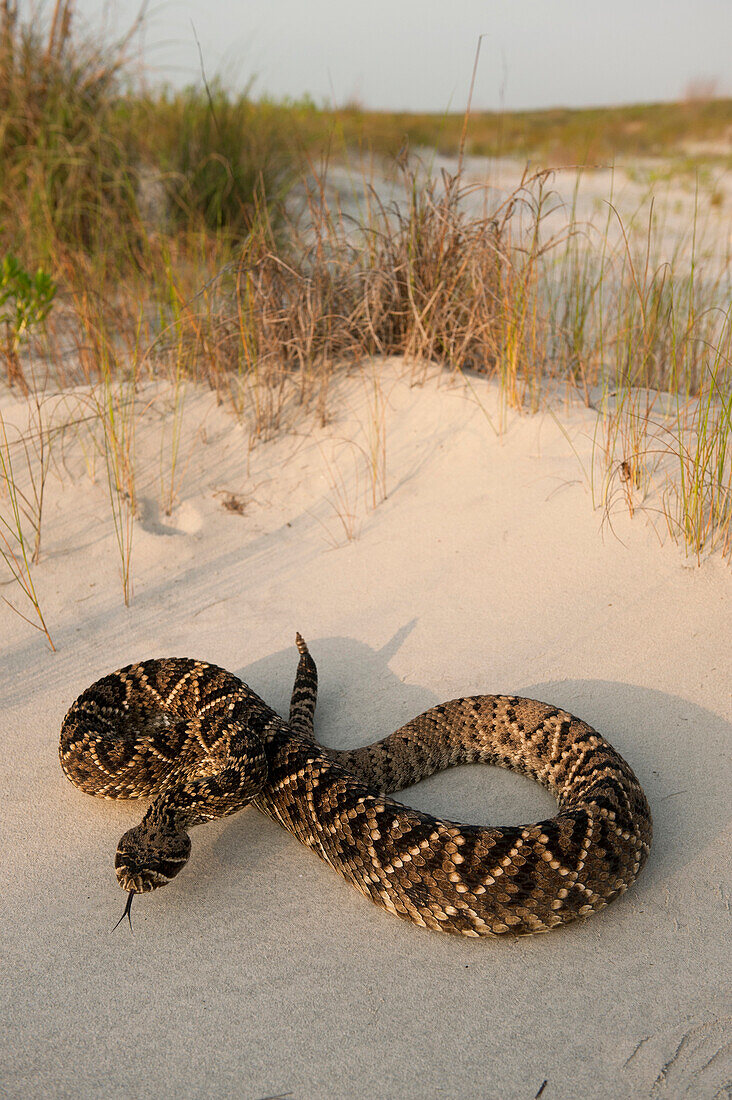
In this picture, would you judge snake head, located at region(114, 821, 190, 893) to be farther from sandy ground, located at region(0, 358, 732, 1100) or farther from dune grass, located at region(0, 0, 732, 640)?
→ dune grass, located at region(0, 0, 732, 640)

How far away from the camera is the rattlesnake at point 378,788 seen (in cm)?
318

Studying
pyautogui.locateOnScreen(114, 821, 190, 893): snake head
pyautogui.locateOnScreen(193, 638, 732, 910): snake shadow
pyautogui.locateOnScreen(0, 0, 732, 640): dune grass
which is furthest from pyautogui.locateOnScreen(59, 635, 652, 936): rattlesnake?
pyautogui.locateOnScreen(0, 0, 732, 640): dune grass

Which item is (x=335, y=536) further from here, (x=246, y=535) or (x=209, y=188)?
(x=209, y=188)

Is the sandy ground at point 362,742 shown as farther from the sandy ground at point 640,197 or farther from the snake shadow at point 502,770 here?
the sandy ground at point 640,197

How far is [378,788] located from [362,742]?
41cm

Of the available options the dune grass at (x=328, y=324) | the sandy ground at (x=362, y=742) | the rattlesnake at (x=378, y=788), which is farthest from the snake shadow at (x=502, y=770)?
the dune grass at (x=328, y=324)

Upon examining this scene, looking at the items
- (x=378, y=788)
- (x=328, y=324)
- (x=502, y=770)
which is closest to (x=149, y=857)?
(x=378, y=788)

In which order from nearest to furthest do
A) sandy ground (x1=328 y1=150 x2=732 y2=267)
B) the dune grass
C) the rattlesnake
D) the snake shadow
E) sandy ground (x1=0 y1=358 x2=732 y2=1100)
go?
sandy ground (x1=0 y1=358 x2=732 y2=1100), the rattlesnake, the snake shadow, the dune grass, sandy ground (x1=328 y1=150 x2=732 y2=267)

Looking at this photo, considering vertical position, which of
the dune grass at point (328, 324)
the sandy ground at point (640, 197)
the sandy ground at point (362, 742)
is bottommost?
the sandy ground at point (362, 742)

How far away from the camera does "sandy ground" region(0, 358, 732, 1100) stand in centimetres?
289

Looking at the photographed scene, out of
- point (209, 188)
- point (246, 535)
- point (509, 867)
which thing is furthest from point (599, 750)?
point (209, 188)

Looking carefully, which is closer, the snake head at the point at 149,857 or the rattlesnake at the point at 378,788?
the rattlesnake at the point at 378,788

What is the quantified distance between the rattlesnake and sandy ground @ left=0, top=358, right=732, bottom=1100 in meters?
0.16

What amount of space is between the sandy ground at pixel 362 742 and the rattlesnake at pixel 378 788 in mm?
160
